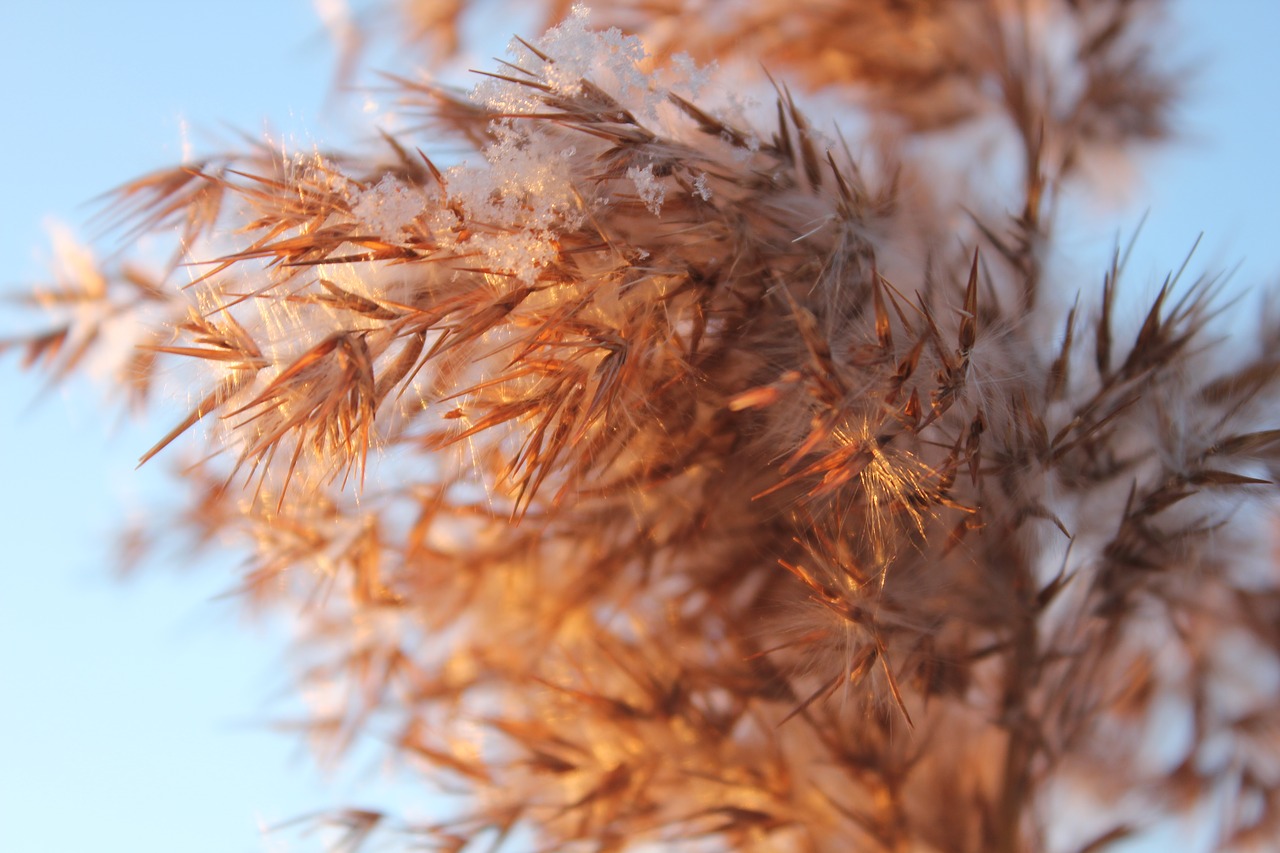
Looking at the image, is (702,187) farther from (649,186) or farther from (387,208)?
(387,208)

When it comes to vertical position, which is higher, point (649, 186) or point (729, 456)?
point (649, 186)

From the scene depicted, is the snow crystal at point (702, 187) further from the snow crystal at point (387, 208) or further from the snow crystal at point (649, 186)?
the snow crystal at point (387, 208)

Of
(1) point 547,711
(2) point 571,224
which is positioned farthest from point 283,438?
(1) point 547,711

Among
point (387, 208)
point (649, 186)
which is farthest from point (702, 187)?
point (387, 208)

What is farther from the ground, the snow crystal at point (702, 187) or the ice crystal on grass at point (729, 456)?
the snow crystal at point (702, 187)

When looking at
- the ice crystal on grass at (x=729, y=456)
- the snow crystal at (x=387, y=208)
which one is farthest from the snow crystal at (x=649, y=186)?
the snow crystal at (x=387, y=208)

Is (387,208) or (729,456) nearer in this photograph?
(387,208)

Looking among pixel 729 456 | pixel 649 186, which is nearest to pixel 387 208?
pixel 649 186

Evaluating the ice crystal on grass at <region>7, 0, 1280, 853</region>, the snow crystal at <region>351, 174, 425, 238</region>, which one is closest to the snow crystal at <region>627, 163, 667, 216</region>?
the ice crystal on grass at <region>7, 0, 1280, 853</region>

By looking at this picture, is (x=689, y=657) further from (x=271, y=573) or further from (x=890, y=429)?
(x=271, y=573)

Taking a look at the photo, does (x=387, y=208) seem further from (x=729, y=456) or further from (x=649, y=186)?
(x=729, y=456)
